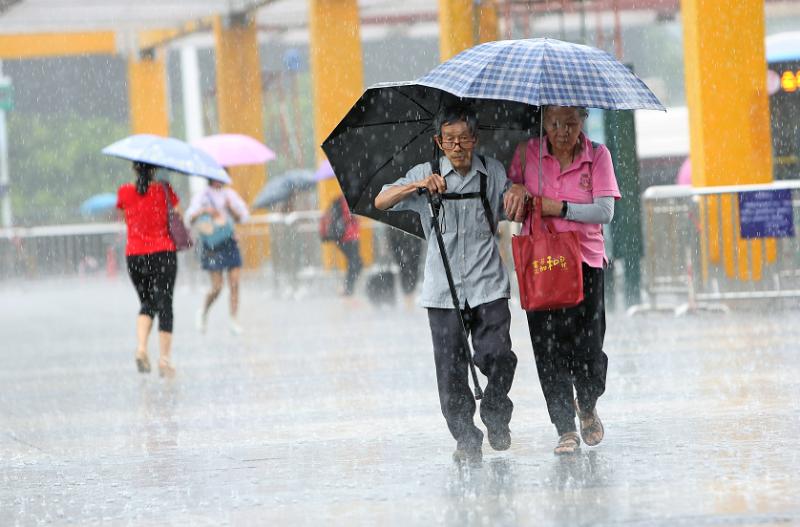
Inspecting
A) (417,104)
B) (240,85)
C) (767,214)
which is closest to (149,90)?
(240,85)

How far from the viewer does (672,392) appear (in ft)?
33.6

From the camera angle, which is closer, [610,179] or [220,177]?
[610,179]

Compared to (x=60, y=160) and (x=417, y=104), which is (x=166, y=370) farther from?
(x=60, y=160)

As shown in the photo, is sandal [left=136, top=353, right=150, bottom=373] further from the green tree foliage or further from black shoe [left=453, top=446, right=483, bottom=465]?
the green tree foliage

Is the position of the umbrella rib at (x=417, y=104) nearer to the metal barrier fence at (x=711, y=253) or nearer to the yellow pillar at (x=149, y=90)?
the metal barrier fence at (x=711, y=253)

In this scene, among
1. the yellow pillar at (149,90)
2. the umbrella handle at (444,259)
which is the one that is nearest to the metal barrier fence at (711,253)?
the umbrella handle at (444,259)

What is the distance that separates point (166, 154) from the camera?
12.6 metres

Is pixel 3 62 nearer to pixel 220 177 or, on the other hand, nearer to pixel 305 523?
pixel 220 177

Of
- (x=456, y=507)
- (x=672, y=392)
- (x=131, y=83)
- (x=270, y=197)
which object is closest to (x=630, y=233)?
(x=672, y=392)

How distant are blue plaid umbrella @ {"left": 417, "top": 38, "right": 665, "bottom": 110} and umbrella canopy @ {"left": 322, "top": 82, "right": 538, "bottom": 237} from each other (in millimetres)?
339

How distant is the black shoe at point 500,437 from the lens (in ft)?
25.1

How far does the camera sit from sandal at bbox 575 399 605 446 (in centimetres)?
786

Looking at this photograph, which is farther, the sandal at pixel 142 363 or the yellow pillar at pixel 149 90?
the yellow pillar at pixel 149 90

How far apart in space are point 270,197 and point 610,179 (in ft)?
58.8
